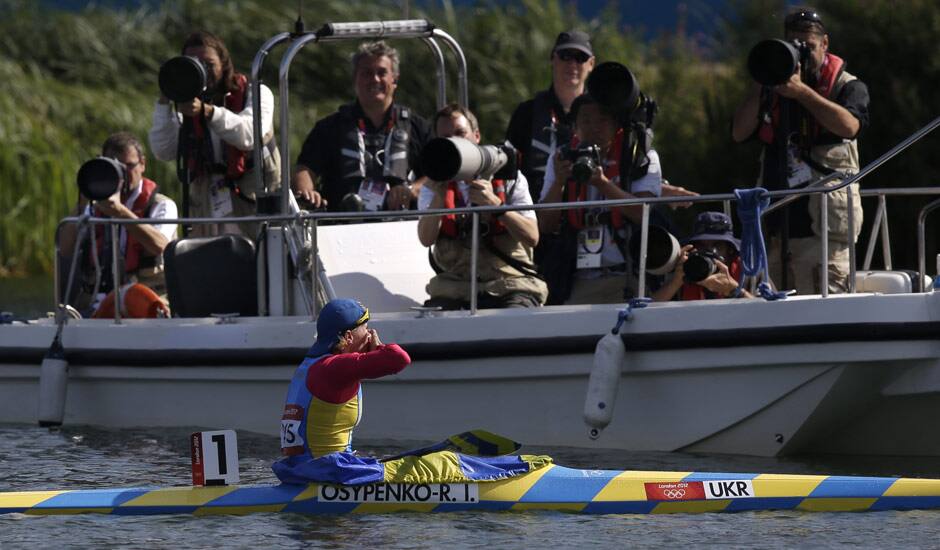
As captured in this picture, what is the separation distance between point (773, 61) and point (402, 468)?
273 cm

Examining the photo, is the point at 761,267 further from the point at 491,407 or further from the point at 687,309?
the point at 491,407

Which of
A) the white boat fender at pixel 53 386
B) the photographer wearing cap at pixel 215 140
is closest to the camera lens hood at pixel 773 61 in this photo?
the photographer wearing cap at pixel 215 140

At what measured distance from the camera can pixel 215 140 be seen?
1059 centimetres

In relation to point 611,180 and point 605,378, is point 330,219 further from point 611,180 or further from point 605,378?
point 605,378

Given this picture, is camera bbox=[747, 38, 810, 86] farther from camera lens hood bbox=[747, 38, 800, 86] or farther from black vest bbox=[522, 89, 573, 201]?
black vest bbox=[522, 89, 573, 201]

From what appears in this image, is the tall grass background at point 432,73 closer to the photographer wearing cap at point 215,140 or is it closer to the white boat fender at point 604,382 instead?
the photographer wearing cap at point 215,140

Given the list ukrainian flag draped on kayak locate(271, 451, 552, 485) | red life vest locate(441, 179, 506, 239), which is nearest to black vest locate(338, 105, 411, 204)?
red life vest locate(441, 179, 506, 239)

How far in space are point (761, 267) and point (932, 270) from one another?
787cm

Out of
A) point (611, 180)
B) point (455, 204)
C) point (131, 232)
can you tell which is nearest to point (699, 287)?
point (611, 180)

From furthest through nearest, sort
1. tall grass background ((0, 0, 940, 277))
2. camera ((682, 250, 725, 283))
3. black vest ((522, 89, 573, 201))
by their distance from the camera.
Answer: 1. tall grass background ((0, 0, 940, 277))
2. black vest ((522, 89, 573, 201))
3. camera ((682, 250, 725, 283))

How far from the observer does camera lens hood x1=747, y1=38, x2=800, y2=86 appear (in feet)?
30.0

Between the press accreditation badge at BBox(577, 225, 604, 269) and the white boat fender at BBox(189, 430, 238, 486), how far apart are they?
230cm

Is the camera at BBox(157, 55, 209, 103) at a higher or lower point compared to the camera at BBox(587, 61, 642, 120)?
higher

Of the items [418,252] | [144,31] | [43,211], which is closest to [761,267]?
[418,252]
